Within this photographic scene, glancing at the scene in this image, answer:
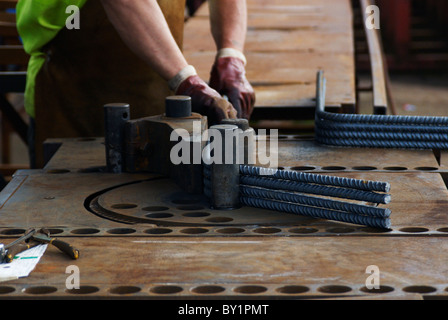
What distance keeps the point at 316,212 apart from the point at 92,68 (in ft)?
4.72

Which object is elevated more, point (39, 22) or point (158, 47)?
point (39, 22)

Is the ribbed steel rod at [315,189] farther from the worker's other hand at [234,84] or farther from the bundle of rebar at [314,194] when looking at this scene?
the worker's other hand at [234,84]

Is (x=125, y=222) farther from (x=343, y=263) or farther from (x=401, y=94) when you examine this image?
(x=401, y=94)

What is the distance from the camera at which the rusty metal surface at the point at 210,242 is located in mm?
1409

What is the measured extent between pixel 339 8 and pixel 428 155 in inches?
140

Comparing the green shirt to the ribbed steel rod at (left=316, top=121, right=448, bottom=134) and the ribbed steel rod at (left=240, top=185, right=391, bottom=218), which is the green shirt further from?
the ribbed steel rod at (left=240, top=185, right=391, bottom=218)

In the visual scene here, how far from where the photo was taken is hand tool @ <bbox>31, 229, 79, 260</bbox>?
1.56 metres

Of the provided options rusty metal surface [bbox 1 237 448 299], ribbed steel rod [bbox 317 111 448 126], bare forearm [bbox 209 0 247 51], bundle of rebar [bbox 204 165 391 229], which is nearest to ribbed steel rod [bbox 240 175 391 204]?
bundle of rebar [bbox 204 165 391 229]

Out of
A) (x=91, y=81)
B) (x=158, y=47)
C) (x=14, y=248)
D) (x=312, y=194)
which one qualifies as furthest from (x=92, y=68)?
(x=14, y=248)

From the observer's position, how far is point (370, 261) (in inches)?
60.2

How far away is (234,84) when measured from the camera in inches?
109

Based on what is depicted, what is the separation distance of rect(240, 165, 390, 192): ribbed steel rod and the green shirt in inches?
47.6

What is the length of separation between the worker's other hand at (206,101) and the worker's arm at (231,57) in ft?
0.89

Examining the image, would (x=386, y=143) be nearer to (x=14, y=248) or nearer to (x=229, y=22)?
(x=229, y=22)
